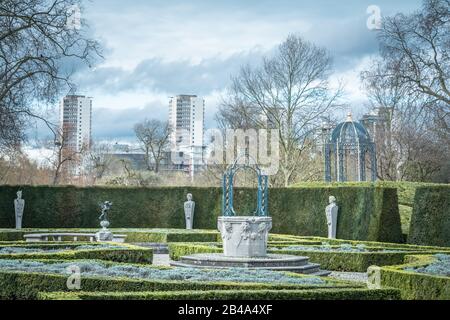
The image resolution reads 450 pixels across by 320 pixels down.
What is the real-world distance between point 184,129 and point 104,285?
58148 mm

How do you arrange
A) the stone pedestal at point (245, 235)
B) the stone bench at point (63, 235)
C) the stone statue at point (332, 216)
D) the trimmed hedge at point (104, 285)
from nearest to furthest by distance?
the trimmed hedge at point (104, 285) < the stone pedestal at point (245, 235) < the stone bench at point (63, 235) < the stone statue at point (332, 216)

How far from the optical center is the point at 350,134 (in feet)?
95.7

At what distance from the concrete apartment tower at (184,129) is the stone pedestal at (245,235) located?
111 ft

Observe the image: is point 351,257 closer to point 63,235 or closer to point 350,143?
point 350,143

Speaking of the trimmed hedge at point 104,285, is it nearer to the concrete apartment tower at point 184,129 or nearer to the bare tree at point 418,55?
the bare tree at point 418,55

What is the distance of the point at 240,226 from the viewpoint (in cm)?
1661

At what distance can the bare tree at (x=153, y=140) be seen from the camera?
55281 mm

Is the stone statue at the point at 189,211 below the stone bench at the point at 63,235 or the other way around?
the other way around

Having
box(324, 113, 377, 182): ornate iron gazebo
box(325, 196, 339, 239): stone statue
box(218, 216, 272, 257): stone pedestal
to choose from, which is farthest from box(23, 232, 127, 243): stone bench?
box(218, 216, 272, 257): stone pedestal

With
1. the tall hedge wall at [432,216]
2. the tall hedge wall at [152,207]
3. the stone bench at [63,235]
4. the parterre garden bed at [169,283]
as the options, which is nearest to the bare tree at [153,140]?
the tall hedge wall at [152,207]

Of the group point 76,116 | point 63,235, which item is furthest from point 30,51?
point 76,116

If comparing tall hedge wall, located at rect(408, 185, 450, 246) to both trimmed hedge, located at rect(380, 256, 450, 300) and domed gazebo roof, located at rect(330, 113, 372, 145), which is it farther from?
trimmed hedge, located at rect(380, 256, 450, 300)

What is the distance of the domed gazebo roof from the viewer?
2867 cm
